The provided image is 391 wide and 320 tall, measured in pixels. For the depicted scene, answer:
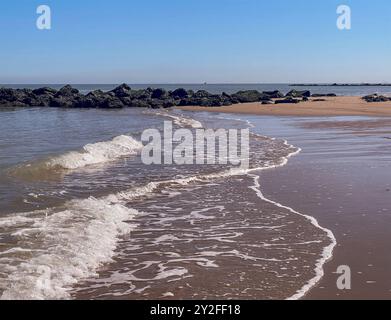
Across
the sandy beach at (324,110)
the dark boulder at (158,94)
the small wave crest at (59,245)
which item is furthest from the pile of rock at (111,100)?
the small wave crest at (59,245)

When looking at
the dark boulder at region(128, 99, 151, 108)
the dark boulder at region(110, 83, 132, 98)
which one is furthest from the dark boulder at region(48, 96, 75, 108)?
the dark boulder at region(110, 83, 132, 98)

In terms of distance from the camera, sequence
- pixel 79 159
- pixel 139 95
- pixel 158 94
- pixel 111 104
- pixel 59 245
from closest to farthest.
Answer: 1. pixel 59 245
2. pixel 79 159
3. pixel 111 104
4. pixel 139 95
5. pixel 158 94

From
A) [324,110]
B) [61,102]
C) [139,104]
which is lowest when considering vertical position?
[324,110]

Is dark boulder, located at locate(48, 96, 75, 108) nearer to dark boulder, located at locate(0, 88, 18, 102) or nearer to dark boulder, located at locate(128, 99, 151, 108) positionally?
dark boulder, located at locate(0, 88, 18, 102)

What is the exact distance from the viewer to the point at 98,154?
15.6m

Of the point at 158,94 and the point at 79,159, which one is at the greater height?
the point at 158,94

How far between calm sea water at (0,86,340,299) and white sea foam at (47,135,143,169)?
0.61 metres

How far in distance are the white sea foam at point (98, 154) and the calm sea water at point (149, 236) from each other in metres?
0.61

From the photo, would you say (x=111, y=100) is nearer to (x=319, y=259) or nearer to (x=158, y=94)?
(x=158, y=94)

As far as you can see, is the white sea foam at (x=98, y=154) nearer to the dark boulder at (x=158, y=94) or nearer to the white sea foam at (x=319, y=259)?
the white sea foam at (x=319, y=259)

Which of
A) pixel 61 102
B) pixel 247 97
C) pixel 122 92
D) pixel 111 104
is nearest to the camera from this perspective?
pixel 111 104

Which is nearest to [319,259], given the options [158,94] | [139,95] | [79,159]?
[79,159]

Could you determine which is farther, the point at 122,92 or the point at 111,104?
the point at 122,92

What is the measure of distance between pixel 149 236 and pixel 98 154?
334 inches
